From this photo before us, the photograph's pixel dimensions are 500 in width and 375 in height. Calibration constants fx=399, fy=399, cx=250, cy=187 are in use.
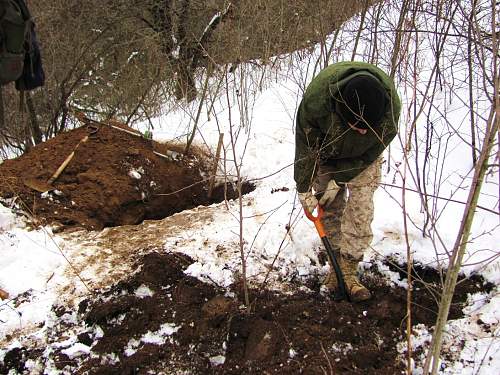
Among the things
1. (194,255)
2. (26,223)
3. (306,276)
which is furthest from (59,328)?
(306,276)

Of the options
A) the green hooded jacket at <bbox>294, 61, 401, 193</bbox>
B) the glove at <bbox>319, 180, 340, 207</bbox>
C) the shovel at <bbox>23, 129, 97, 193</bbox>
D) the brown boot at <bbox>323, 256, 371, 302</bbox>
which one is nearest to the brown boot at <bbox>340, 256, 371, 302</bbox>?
the brown boot at <bbox>323, 256, 371, 302</bbox>

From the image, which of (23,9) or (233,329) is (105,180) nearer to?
(23,9)

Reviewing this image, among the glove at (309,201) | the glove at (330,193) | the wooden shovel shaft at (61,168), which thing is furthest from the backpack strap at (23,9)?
the glove at (330,193)

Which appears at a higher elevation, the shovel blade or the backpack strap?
the backpack strap

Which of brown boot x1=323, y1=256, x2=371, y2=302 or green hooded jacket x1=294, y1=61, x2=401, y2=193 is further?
brown boot x1=323, y1=256, x2=371, y2=302

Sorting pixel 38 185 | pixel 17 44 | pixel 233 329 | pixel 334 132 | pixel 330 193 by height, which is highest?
pixel 17 44

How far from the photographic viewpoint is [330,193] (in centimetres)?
267

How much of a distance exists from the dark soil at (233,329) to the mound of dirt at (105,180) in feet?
3.54

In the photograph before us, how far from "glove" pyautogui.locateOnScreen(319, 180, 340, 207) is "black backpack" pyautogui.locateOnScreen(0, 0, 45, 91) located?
2.49m

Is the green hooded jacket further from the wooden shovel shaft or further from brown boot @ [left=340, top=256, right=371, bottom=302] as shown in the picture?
the wooden shovel shaft

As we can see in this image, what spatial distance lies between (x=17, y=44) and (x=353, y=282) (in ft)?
9.77

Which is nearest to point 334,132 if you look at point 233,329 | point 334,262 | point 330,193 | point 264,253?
point 330,193

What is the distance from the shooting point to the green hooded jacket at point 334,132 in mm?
2348

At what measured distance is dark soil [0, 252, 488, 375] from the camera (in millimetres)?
2236
